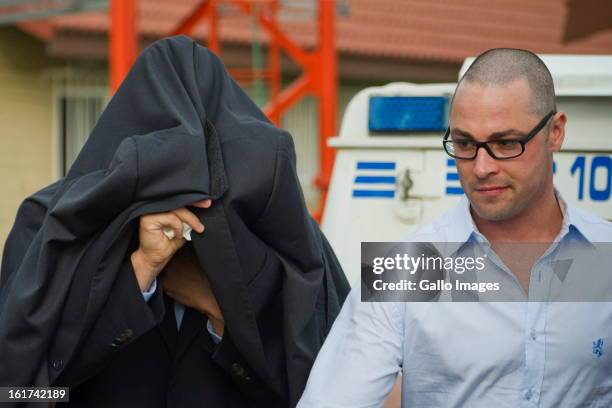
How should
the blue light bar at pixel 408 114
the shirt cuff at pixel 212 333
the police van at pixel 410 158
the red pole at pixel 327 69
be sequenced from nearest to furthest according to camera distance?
1. the shirt cuff at pixel 212 333
2. the police van at pixel 410 158
3. the blue light bar at pixel 408 114
4. the red pole at pixel 327 69

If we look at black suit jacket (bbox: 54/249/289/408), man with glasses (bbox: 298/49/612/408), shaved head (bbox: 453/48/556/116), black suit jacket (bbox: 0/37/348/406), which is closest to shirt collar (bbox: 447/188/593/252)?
man with glasses (bbox: 298/49/612/408)

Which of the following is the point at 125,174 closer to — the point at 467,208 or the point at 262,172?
the point at 262,172

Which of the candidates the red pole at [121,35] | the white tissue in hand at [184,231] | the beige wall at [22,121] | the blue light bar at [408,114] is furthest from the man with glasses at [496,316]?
the beige wall at [22,121]

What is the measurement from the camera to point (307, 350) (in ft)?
7.76

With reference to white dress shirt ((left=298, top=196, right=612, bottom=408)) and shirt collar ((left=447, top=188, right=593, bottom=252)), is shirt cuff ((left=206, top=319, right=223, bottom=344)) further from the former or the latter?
shirt collar ((left=447, top=188, right=593, bottom=252))

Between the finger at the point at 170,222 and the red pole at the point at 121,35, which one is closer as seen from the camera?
the finger at the point at 170,222

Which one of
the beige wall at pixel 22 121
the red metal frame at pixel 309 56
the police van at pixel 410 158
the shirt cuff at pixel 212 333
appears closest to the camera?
the shirt cuff at pixel 212 333

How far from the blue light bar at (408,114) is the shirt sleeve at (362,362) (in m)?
1.76

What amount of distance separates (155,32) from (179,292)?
8.81m

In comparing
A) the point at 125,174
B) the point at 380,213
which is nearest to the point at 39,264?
the point at 125,174

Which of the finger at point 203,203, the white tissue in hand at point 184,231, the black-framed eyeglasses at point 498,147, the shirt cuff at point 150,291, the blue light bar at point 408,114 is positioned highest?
the black-framed eyeglasses at point 498,147

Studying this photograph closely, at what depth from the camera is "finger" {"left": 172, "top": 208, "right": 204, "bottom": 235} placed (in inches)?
87.4

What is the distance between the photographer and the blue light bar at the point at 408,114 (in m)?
3.75

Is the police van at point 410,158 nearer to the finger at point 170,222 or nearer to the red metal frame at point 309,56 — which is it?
the finger at point 170,222
